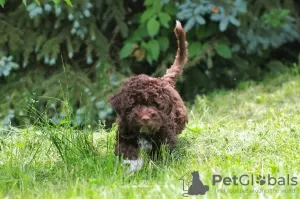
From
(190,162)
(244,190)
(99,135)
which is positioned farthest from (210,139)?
(244,190)

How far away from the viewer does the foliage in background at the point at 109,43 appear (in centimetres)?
713

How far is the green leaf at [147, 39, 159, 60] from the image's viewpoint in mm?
7301

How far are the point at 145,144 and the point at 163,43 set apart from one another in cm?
352

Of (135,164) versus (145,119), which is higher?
(145,119)

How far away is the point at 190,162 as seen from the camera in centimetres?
409

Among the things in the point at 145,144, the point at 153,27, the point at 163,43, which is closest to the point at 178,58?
the point at 145,144

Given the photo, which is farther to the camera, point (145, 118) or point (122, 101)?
point (122, 101)

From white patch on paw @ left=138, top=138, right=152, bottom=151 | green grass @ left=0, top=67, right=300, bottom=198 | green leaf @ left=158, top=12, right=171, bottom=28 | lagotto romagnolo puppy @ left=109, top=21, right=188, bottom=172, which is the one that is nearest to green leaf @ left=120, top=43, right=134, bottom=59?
green leaf @ left=158, top=12, right=171, bottom=28

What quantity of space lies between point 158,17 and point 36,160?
138 inches

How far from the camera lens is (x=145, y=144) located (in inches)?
162

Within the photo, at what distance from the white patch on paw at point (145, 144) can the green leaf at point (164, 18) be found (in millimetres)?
3181

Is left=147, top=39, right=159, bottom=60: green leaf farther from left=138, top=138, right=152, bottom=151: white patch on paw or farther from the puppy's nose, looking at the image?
the puppy's nose

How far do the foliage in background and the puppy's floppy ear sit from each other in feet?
9.76

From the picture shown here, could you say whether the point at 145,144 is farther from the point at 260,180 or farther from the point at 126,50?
the point at 126,50
